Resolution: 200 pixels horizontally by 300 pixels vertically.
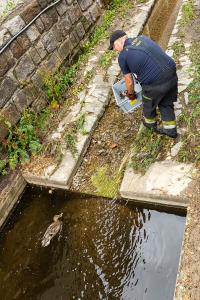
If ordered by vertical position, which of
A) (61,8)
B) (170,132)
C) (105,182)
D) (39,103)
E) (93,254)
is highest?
(61,8)

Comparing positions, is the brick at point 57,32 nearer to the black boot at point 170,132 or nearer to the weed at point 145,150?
the weed at point 145,150

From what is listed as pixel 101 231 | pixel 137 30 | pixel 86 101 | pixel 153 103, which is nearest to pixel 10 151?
pixel 86 101

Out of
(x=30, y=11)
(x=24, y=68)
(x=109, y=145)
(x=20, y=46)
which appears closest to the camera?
(x=109, y=145)

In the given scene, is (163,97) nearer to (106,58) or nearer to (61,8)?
(106,58)

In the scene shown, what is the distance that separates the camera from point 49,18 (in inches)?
326

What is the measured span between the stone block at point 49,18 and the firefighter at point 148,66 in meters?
3.12

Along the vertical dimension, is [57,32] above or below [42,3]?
below

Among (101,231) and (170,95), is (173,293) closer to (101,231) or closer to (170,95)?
(101,231)

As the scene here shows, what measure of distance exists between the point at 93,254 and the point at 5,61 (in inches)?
164

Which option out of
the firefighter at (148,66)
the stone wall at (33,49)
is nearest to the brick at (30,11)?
the stone wall at (33,49)

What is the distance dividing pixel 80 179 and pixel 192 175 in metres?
2.14

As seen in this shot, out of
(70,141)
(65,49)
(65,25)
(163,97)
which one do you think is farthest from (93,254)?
(65,25)

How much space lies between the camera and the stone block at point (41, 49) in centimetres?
794

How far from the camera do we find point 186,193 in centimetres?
539
